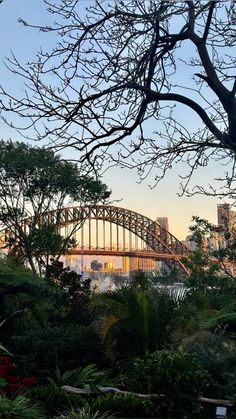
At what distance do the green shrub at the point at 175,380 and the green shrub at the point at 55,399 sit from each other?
32.9 inches

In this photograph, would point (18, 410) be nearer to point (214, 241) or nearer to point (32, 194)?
point (214, 241)

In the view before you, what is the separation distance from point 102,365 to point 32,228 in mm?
15530

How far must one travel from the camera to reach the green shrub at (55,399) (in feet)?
22.9

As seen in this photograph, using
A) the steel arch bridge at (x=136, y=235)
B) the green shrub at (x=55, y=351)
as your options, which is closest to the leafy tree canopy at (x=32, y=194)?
the steel arch bridge at (x=136, y=235)

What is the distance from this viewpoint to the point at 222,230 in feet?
49.3

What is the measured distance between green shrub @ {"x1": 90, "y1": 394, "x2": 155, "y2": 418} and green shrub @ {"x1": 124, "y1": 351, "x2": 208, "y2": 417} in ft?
0.72

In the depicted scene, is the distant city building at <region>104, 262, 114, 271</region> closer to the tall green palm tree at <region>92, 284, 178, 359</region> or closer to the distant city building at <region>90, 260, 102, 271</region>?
the distant city building at <region>90, 260, 102, 271</region>

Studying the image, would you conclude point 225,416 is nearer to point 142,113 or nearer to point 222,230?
point 142,113

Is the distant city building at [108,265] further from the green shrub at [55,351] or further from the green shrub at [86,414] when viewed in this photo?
the green shrub at [86,414]

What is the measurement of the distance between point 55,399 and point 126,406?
92 centimetres

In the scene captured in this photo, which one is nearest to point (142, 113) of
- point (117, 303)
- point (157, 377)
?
point (157, 377)

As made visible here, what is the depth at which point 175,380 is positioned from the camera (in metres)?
6.74

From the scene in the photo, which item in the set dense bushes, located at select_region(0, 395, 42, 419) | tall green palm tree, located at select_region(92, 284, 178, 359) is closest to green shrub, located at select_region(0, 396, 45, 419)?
dense bushes, located at select_region(0, 395, 42, 419)

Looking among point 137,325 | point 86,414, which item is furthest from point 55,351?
point 86,414
